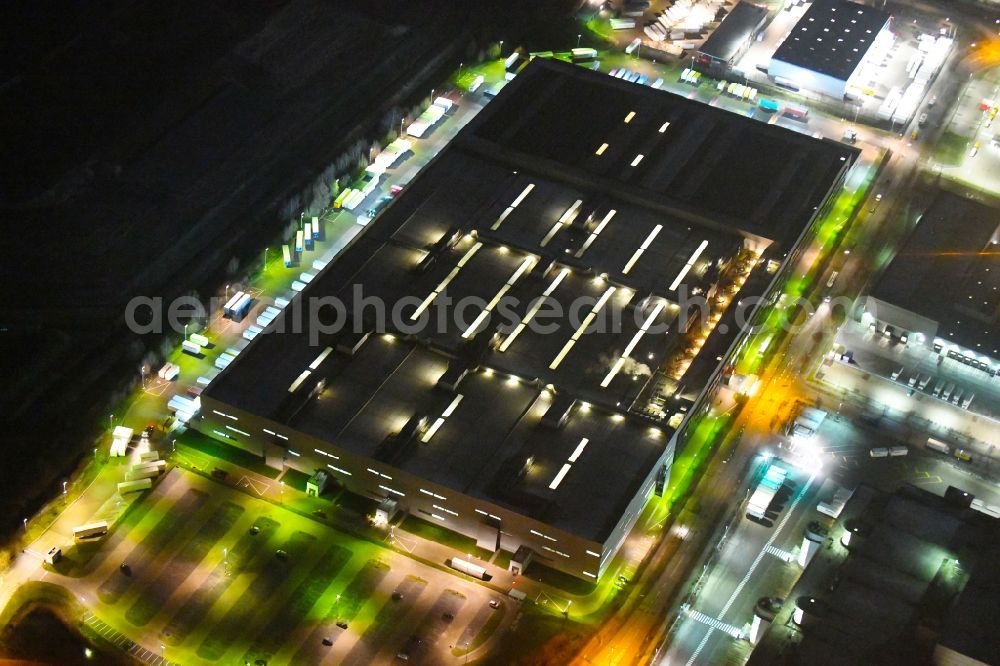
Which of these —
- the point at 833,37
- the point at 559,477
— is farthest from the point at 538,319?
the point at 833,37

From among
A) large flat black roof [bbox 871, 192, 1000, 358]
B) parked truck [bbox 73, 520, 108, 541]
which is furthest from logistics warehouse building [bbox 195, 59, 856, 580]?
parked truck [bbox 73, 520, 108, 541]

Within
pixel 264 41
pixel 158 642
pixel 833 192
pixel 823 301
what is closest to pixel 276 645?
pixel 158 642

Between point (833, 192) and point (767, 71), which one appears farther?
point (767, 71)

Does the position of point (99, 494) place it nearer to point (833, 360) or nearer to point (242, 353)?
point (242, 353)

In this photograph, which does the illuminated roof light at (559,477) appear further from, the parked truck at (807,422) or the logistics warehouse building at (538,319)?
the parked truck at (807,422)

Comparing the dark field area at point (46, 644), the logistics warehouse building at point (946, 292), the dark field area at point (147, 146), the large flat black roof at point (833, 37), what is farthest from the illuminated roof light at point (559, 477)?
the large flat black roof at point (833, 37)

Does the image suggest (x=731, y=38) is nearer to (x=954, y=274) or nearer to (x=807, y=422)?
(x=954, y=274)

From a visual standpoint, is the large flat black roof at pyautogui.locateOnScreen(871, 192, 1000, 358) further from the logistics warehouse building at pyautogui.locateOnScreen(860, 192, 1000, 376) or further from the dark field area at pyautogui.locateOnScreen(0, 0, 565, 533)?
the dark field area at pyautogui.locateOnScreen(0, 0, 565, 533)
